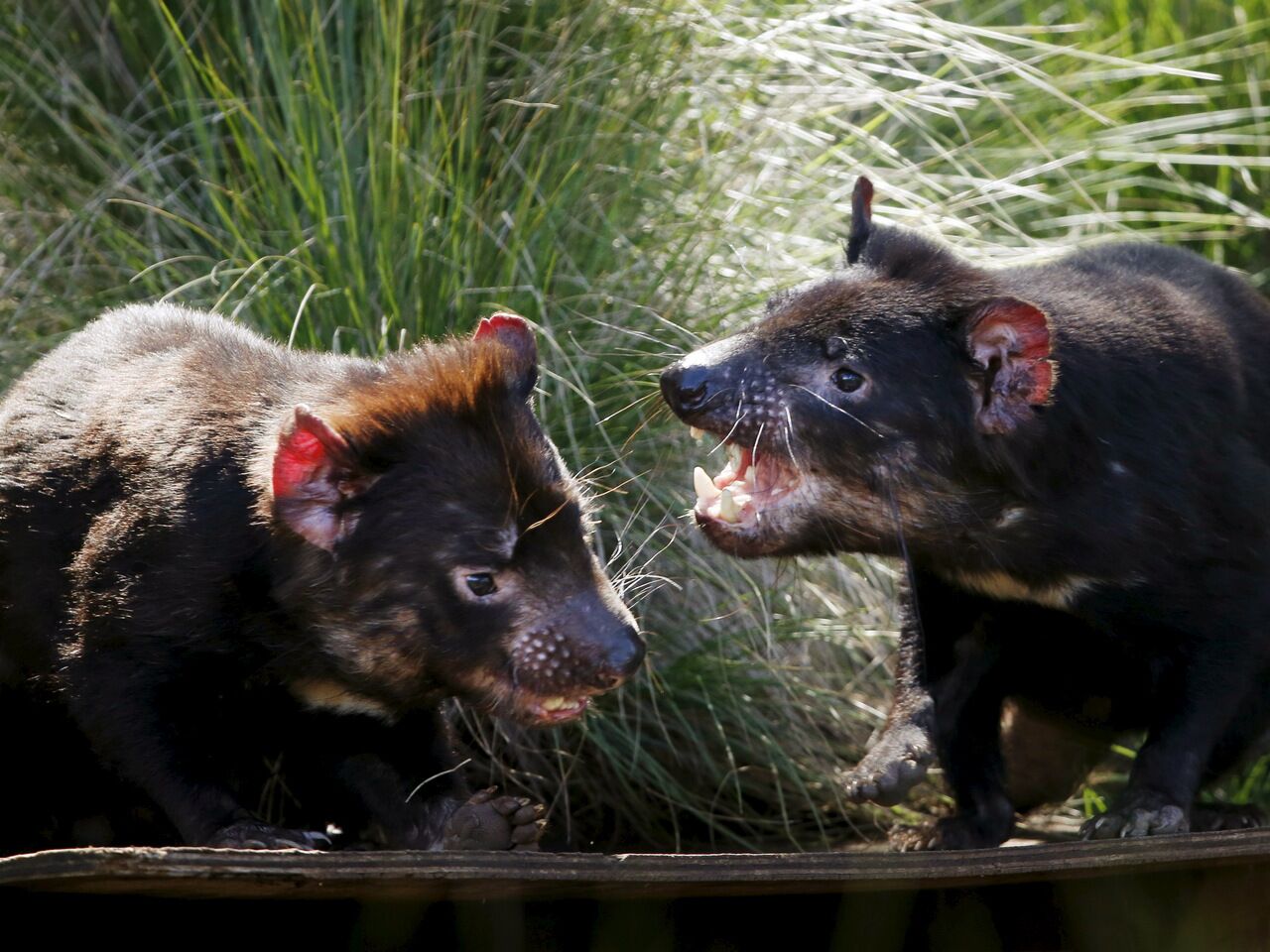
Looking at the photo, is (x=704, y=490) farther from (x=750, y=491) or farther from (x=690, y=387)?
(x=690, y=387)

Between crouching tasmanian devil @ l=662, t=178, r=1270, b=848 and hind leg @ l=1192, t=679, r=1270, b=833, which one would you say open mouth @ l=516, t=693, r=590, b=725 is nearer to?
crouching tasmanian devil @ l=662, t=178, r=1270, b=848

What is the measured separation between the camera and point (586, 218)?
4.52m

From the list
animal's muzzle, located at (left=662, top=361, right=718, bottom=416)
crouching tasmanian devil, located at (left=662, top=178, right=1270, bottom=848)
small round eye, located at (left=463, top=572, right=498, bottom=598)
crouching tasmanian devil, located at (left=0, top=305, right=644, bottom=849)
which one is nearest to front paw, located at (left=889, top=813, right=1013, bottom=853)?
crouching tasmanian devil, located at (left=662, top=178, right=1270, bottom=848)

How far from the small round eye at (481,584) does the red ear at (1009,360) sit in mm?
1029

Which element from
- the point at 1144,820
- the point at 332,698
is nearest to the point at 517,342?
the point at 332,698

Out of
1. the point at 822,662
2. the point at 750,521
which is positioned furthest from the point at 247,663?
the point at 822,662

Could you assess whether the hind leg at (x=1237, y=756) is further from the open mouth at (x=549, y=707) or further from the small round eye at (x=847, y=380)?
the open mouth at (x=549, y=707)

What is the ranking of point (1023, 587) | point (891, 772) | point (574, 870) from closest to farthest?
point (574, 870)
point (891, 772)
point (1023, 587)

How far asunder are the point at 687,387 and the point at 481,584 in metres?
0.61

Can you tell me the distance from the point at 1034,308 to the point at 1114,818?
3.25 feet

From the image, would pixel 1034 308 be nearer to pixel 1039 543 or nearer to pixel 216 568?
pixel 1039 543

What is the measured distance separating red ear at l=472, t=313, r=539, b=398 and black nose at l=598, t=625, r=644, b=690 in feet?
1.78

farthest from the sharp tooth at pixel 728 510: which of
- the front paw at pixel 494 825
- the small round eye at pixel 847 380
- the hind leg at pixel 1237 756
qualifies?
the hind leg at pixel 1237 756

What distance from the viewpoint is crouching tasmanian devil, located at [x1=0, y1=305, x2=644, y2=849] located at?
289cm
